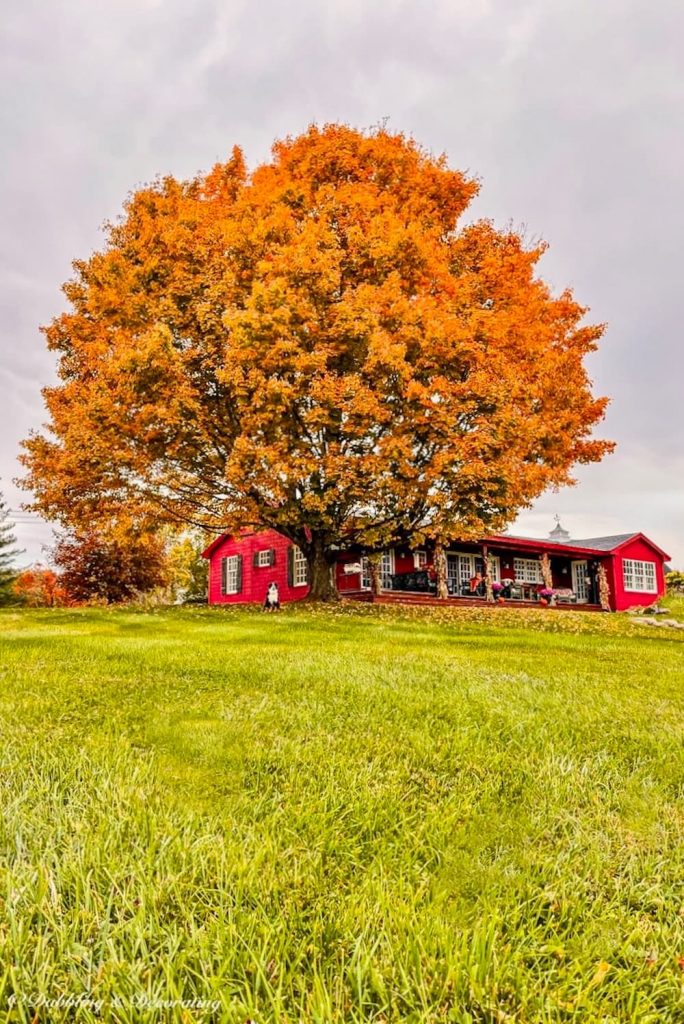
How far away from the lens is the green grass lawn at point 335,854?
175 cm

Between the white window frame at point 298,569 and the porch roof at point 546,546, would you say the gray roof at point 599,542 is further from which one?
the white window frame at point 298,569

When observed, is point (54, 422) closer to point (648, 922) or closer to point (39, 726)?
point (39, 726)

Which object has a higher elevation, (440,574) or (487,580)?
(440,574)

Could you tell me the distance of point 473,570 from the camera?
98.4 feet

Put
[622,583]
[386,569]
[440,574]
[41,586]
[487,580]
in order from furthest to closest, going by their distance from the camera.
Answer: [41,586] < [622,583] < [386,569] < [487,580] < [440,574]

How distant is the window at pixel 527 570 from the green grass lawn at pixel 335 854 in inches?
1087

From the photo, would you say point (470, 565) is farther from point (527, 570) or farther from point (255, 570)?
point (255, 570)

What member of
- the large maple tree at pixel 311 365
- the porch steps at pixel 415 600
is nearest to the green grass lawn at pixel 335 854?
the large maple tree at pixel 311 365

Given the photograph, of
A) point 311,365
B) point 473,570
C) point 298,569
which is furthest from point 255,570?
point 311,365

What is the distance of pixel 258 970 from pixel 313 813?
1059 mm

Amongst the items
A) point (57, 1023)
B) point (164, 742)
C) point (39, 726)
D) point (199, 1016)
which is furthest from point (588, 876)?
point (39, 726)

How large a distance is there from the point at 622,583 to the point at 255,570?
19.4 m

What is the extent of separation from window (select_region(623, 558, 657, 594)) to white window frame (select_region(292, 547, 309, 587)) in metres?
17.3

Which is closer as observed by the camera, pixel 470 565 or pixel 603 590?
pixel 603 590
